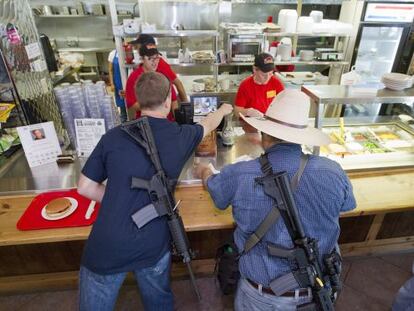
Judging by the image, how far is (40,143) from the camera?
2109 mm

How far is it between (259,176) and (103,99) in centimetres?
151

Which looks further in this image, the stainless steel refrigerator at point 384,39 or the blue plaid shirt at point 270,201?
the stainless steel refrigerator at point 384,39

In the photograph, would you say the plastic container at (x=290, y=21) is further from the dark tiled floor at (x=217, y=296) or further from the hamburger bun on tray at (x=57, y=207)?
the hamburger bun on tray at (x=57, y=207)

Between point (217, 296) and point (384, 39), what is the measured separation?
479 centimetres

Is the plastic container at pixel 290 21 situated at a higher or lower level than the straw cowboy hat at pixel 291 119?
higher

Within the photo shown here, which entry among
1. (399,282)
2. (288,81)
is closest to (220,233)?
(399,282)

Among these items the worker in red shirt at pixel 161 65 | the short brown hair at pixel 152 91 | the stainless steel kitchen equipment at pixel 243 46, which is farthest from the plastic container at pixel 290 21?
the short brown hair at pixel 152 91

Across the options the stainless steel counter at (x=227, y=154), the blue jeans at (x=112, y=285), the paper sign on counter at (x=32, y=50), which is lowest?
the blue jeans at (x=112, y=285)

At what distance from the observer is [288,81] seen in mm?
4488

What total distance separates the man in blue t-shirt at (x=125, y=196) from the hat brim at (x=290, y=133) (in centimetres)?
43

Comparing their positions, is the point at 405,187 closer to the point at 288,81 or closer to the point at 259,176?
the point at 259,176

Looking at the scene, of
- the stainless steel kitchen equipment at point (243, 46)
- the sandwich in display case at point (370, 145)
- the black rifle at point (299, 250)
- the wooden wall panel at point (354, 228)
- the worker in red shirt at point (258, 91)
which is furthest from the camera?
the stainless steel kitchen equipment at point (243, 46)

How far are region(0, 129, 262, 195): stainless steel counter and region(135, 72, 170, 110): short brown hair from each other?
0.79 metres

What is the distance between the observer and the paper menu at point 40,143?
6.66 feet
